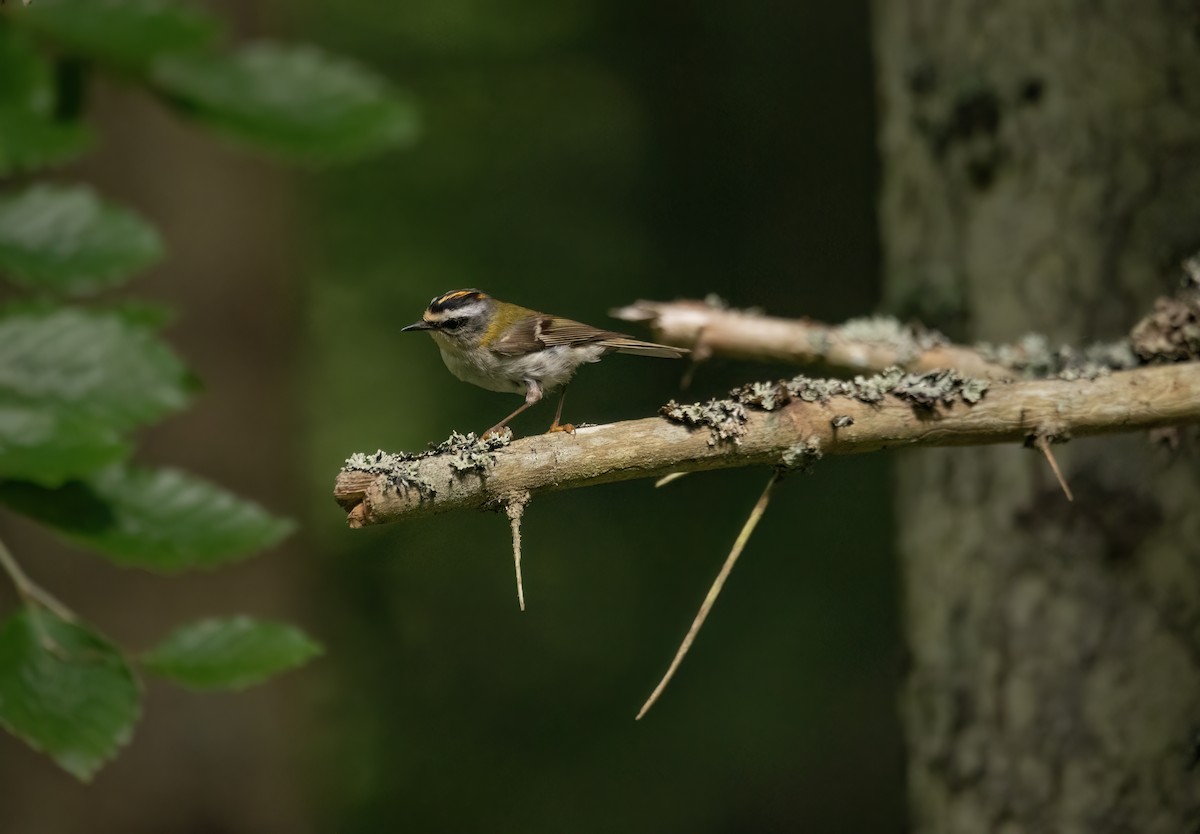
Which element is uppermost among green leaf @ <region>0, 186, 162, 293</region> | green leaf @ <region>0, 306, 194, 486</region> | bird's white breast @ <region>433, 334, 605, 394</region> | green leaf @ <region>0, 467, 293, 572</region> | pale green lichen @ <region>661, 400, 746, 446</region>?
bird's white breast @ <region>433, 334, 605, 394</region>

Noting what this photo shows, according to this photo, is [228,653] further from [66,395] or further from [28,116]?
[28,116]

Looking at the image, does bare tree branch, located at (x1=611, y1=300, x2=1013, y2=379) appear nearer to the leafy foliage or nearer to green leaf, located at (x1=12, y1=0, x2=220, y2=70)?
the leafy foliage

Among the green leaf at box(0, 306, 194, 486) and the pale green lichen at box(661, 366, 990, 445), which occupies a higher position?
the pale green lichen at box(661, 366, 990, 445)

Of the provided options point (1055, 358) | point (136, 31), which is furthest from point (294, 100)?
point (1055, 358)

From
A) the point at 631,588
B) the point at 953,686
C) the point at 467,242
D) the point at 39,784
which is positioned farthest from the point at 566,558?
the point at 953,686

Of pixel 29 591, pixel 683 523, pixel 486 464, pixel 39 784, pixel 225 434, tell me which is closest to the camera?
pixel 29 591

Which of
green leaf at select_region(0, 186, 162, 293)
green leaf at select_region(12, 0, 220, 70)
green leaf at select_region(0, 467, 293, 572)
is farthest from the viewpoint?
green leaf at select_region(0, 467, 293, 572)

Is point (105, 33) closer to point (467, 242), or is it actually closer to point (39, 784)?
point (39, 784)

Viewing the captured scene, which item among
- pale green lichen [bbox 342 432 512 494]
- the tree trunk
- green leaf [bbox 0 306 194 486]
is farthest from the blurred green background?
green leaf [bbox 0 306 194 486]
